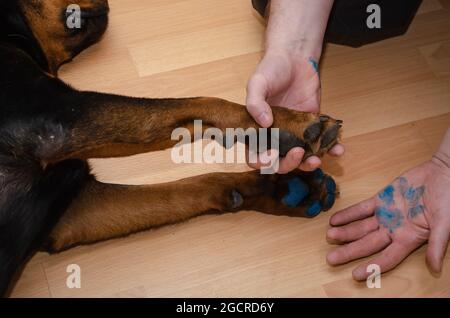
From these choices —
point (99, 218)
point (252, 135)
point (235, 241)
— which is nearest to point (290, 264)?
point (235, 241)

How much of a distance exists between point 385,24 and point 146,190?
3.17 feet

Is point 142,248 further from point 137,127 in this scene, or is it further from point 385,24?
point 385,24

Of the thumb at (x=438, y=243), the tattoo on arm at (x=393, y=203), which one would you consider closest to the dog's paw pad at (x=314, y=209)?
the tattoo on arm at (x=393, y=203)

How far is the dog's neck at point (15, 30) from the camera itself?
162cm

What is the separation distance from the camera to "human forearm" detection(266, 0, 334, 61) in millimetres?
1782

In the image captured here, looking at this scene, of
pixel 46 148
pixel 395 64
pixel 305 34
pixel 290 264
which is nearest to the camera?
pixel 46 148

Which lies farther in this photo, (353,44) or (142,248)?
(353,44)

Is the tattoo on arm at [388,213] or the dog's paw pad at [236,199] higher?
the dog's paw pad at [236,199]

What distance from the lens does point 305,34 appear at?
5.94 ft

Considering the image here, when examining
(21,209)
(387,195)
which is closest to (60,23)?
(21,209)

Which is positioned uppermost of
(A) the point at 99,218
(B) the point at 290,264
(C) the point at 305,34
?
(C) the point at 305,34

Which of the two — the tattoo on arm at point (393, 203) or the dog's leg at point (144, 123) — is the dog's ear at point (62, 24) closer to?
the dog's leg at point (144, 123)

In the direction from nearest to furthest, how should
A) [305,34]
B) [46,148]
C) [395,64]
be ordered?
[46,148]
[305,34]
[395,64]

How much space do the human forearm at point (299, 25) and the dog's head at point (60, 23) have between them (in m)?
0.51
